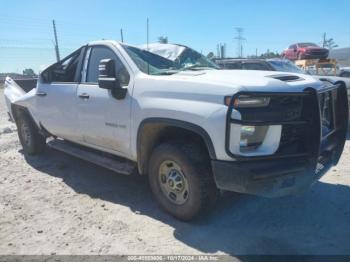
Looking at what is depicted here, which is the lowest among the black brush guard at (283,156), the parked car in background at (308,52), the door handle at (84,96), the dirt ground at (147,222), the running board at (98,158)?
the dirt ground at (147,222)

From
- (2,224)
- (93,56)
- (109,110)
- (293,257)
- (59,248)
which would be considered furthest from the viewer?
(93,56)

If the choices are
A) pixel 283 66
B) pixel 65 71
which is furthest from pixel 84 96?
pixel 283 66

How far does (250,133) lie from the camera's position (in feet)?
10.3

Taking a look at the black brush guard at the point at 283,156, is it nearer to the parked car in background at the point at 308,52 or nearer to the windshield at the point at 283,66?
the windshield at the point at 283,66

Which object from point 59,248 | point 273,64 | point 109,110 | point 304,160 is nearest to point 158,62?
point 109,110

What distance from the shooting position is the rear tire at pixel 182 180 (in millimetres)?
3424

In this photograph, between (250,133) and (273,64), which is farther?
(273,64)

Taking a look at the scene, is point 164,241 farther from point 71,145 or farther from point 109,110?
point 71,145

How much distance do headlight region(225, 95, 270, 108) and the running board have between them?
1681mm

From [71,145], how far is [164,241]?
2710 mm

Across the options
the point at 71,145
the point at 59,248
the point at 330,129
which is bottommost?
the point at 59,248

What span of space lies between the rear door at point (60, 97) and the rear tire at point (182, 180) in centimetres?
165

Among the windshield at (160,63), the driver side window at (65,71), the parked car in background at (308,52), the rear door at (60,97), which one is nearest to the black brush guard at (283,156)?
the windshield at (160,63)

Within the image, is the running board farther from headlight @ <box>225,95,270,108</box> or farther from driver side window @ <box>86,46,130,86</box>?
headlight @ <box>225,95,270,108</box>
